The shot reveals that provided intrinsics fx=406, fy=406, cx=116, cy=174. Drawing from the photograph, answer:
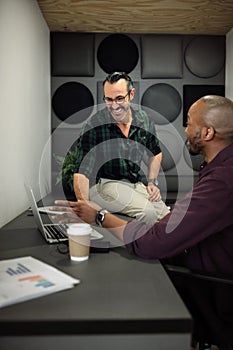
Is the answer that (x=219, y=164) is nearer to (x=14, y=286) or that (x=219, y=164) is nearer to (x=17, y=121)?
(x=14, y=286)

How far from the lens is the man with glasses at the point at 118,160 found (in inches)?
89.0

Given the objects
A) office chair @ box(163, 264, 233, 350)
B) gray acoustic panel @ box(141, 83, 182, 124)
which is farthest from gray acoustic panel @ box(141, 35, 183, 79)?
office chair @ box(163, 264, 233, 350)

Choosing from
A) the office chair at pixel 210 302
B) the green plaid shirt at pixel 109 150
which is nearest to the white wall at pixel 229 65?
the green plaid shirt at pixel 109 150

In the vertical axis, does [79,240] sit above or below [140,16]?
below

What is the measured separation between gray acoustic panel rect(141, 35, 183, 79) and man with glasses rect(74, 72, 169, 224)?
44.1 inches

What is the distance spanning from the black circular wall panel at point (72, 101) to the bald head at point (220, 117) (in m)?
2.20

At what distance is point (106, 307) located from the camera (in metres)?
0.98

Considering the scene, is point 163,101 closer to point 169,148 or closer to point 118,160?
point 169,148

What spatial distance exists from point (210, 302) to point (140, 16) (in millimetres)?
2353

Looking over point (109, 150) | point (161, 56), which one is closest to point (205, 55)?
point (161, 56)

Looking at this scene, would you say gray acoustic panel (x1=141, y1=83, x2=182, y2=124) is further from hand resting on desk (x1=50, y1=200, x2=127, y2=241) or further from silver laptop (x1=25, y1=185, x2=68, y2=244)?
hand resting on desk (x1=50, y1=200, x2=127, y2=241)

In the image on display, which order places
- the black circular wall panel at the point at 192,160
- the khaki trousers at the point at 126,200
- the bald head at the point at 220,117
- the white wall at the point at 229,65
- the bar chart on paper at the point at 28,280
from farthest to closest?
the black circular wall panel at the point at 192,160 → the white wall at the point at 229,65 → the khaki trousers at the point at 126,200 → the bald head at the point at 220,117 → the bar chart on paper at the point at 28,280

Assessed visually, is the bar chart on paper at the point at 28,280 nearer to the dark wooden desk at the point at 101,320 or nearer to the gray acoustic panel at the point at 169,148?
the dark wooden desk at the point at 101,320

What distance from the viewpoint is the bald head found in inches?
59.6
